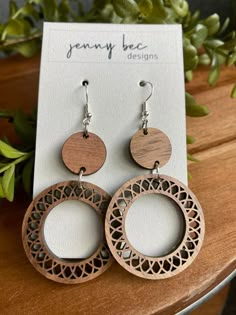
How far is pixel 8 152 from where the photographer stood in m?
0.54

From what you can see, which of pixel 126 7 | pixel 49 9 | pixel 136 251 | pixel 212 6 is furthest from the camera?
pixel 212 6

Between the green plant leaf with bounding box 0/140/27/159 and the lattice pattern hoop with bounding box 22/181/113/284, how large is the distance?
0.21 ft

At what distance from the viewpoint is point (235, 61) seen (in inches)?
27.8

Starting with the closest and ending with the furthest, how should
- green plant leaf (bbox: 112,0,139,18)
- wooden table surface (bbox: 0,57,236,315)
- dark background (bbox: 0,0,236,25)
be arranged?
1. wooden table surface (bbox: 0,57,236,315)
2. green plant leaf (bbox: 112,0,139,18)
3. dark background (bbox: 0,0,236,25)

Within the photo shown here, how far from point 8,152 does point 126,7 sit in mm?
A: 249

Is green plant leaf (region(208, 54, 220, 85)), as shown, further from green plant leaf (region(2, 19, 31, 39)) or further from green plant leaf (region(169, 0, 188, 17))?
green plant leaf (region(2, 19, 31, 39))

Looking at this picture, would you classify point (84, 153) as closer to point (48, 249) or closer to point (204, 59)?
point (48, 249)

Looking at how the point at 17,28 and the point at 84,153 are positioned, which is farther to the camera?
the point at 17,28

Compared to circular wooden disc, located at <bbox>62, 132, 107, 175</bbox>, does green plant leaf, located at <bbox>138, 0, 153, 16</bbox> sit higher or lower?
higher

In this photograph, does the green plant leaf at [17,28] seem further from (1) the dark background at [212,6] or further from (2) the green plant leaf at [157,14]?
(1) the dark background at [212,6]

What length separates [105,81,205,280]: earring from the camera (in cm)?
50

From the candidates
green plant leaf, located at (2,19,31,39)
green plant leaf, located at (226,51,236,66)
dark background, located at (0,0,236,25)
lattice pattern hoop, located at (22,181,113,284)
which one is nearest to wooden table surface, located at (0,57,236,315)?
lattice pattern hoop, located at (22,181,113,284)

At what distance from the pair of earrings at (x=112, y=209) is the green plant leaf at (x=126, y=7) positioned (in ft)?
0.57

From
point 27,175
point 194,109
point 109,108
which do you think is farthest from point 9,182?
point 194,109
